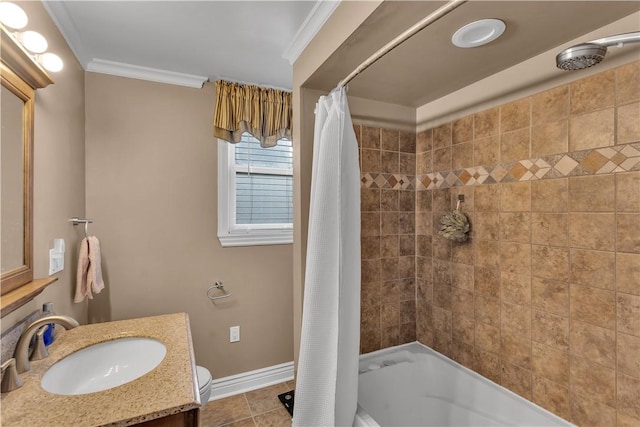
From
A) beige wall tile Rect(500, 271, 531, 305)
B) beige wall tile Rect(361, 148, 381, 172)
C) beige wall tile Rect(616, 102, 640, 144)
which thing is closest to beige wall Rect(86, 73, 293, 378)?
beige wall tile Rect(361, 148, 381, 172)

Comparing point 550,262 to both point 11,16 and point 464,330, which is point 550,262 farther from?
point 11,16

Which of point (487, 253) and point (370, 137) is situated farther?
point (370, 137)

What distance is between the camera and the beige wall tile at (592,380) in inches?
48.5

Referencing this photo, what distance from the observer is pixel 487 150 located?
1.71 m

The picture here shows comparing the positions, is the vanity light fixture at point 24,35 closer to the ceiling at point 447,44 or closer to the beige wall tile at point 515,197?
the ceiling at point 447,44

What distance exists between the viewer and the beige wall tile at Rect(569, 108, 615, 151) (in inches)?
48.6

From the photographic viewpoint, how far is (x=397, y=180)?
2.10 meters

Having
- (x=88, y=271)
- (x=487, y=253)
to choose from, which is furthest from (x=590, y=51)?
(x=88, y=271)

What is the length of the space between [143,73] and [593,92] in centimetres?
253

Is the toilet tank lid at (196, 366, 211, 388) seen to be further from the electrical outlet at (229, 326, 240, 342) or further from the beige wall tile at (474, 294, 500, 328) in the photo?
the beige wall tile at (474, 294, 500, 328)

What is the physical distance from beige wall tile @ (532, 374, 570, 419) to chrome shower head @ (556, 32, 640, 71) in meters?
1.38

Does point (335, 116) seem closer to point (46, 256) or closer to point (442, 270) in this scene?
point (442, 270)

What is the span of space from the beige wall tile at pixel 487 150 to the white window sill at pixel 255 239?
57.0 inches

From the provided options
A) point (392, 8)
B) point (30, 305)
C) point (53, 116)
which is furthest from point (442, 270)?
point (53, 116)
